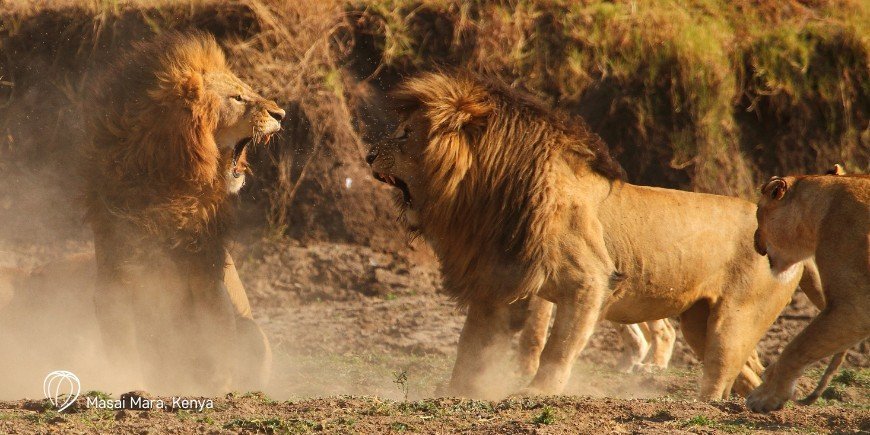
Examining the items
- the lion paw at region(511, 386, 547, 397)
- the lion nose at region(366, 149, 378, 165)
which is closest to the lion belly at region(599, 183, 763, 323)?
the lion paw at region(511, 386, 547, 397)

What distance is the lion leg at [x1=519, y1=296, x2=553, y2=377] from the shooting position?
658 cm

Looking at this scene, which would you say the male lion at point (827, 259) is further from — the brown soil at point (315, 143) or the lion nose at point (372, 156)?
the brown soil at point (315, 143)

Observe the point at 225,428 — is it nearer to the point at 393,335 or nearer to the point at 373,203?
the point at 393,335

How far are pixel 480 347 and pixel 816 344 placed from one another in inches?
68.1

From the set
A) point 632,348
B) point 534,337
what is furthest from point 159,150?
point 632,348

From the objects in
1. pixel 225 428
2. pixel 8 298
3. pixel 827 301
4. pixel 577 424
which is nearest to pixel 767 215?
pixel 827 301

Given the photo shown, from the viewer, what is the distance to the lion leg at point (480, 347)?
609 centimetres

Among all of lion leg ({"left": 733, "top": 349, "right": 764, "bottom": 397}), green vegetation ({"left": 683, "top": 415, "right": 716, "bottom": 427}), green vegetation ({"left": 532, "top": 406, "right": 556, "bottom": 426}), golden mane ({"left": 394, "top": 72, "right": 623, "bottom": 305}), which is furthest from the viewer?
lion leg ({"left": 733, "top": 349, "right": 764, "bottom": 397})

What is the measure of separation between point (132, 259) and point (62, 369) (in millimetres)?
1355

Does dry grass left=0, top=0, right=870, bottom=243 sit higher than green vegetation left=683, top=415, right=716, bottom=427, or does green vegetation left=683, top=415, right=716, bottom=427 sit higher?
dry grass left=0, top=0, right=870, bottom=243

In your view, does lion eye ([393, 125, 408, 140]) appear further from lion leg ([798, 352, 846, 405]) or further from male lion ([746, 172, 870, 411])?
lion leg ([798, 352, 846, 405])

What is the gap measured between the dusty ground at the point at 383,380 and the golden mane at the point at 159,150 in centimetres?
103

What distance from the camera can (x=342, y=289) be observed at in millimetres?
9867

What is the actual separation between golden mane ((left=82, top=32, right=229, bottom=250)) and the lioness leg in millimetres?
1429
